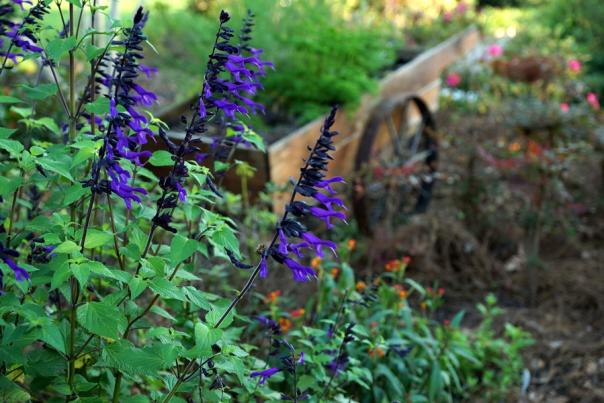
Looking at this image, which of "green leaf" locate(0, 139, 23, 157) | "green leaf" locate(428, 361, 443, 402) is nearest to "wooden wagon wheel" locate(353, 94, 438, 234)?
"green leaf" locate(428, 361, 443, 402)

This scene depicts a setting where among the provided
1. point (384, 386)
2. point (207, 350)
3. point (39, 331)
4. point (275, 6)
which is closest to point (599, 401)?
point (384, 386)

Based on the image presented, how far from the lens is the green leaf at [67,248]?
5.55 ft

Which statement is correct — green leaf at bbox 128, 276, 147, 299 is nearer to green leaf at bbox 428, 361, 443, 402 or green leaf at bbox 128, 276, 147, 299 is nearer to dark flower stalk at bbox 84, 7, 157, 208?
dark flower stalk at bbox 84, 7, 157, 208

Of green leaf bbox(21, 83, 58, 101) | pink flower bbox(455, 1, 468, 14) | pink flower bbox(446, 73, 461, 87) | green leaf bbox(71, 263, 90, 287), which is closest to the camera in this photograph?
green leaf bbox(71, 263, 90, 287)

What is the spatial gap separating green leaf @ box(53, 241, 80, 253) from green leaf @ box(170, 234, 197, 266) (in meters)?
0.20

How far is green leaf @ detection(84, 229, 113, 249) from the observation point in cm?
183

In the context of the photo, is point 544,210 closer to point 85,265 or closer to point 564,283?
point 564,283

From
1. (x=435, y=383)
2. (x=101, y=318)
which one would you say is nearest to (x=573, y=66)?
(x=435, y=383)

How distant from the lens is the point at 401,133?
5844 millimetres

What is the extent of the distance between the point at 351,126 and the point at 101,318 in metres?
3.56

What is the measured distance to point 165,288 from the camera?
180 centimetres

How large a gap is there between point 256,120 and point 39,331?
3.31 m

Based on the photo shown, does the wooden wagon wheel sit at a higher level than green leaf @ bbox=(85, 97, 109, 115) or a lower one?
lower

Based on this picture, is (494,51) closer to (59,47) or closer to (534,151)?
(534,151)
